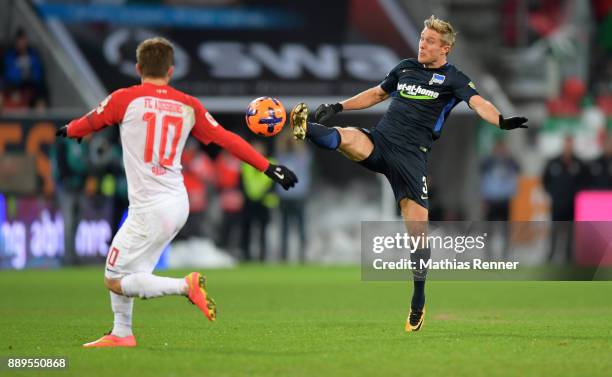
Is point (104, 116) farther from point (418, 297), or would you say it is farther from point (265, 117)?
point (418, 297)

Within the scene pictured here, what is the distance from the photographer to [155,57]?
27.1 feet

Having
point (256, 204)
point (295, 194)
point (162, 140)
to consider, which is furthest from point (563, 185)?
point (162, 140)

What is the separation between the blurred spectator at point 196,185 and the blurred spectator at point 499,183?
4.78m

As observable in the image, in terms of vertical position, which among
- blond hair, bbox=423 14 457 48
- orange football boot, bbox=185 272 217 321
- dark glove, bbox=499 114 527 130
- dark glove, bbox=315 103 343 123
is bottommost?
orange football boot, bbox=185 272 217 321

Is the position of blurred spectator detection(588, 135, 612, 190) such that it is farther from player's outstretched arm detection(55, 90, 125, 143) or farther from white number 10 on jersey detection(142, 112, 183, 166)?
player's outstretched arm detection(55, 90, 125, 143)

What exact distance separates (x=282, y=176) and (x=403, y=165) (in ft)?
6.96

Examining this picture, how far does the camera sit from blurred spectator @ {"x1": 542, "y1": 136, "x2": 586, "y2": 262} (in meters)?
20.4

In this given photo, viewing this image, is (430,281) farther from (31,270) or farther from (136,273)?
(136,273)

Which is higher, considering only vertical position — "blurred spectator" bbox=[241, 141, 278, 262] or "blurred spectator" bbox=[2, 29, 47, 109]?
"blurred spectator" bbox=[2, 29, 47, 109]

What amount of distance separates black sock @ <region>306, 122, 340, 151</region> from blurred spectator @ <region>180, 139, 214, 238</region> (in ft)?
38.8

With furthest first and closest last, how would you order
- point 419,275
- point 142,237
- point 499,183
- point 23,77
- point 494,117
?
1. point 499,183
2. point 23,77
3. point 419,275
4. point 494,117
5. point 142,237

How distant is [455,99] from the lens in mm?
10117

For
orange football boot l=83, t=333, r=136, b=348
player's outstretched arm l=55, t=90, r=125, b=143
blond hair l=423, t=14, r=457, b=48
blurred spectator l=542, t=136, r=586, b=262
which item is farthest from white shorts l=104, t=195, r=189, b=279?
blurred spectator l=542, t=136, r=586, b=262

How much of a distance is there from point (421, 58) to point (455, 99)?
45 centimetres
